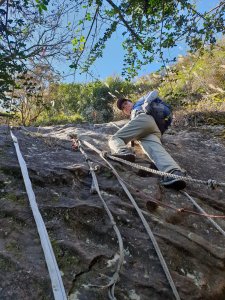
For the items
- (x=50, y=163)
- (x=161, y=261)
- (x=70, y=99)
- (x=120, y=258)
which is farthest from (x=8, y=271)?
(x=70, y=99)

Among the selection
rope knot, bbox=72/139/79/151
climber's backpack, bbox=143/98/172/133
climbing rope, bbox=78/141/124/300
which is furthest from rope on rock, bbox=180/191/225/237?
rope knot, bbox=72/139/79/151

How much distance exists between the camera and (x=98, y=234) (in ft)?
9.71

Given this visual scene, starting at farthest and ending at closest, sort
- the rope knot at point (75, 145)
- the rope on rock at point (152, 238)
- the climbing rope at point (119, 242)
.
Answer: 1. the rope knot at point (75, 145)
2. the rope on rock at point (152, 238)
3. the climbing rope at point (119, 242)

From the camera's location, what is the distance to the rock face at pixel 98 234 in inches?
96.6

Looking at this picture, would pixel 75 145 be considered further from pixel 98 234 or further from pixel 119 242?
pixel 119 242

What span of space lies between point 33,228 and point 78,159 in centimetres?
157

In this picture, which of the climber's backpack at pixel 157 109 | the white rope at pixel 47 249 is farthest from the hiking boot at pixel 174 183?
the white rope at pixel 47 249

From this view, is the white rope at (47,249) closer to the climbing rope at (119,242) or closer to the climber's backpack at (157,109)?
the climbing rope at (119,242)

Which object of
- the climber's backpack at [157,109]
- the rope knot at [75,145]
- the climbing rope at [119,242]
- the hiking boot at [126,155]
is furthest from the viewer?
the climber's backpack at [157,109]

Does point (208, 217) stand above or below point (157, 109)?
below

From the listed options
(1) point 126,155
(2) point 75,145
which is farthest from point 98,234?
(2) point 75,145

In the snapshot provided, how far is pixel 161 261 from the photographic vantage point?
275 cm

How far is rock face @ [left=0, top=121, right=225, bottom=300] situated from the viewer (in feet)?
8.05

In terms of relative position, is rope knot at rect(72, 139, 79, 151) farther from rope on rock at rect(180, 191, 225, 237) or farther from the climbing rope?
rope on rock at rect(180, 191, 225, 237)
